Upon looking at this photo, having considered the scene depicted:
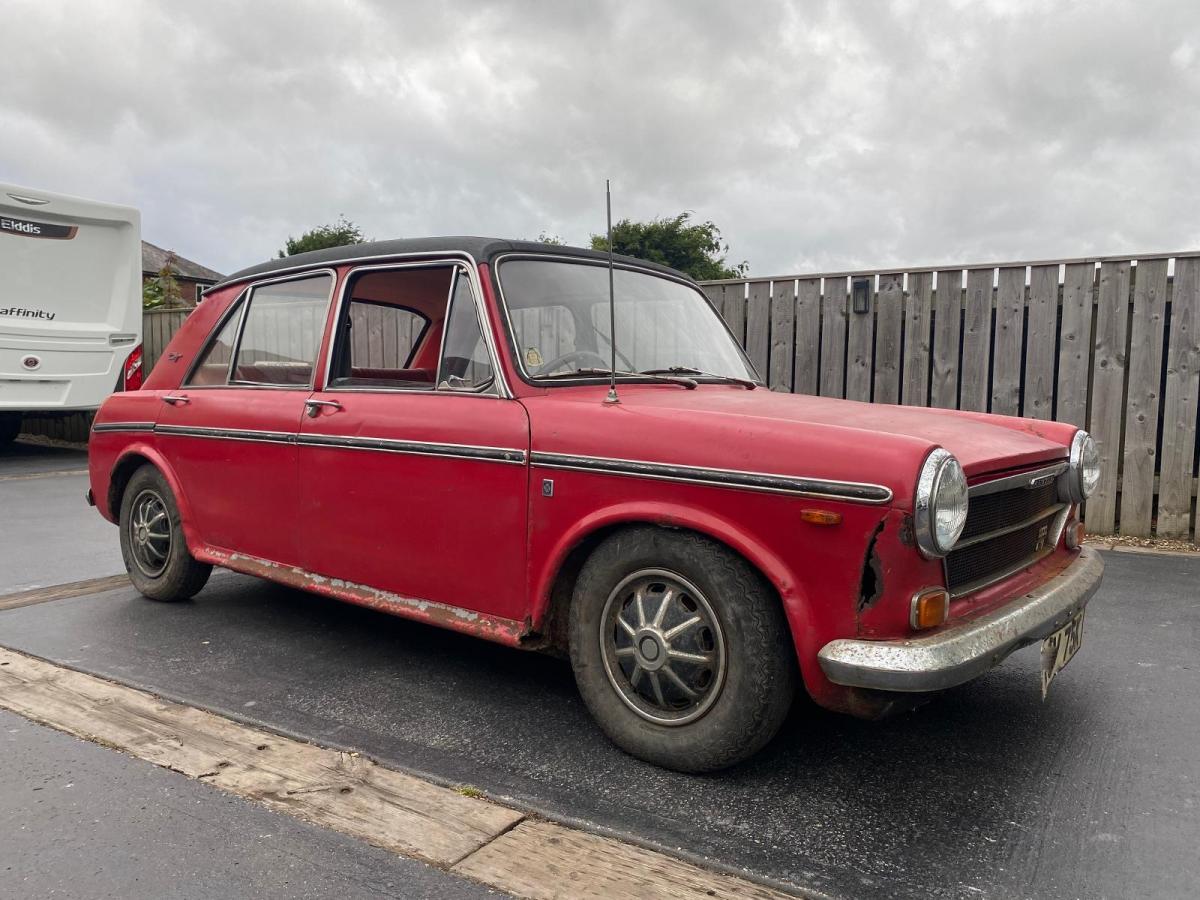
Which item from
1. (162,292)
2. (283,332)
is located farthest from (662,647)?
(162,292)

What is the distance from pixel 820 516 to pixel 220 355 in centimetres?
318

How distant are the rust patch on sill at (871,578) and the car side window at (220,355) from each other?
3.19 meters

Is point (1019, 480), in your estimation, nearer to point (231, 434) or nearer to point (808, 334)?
point (231, 434)

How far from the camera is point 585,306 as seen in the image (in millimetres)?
3430

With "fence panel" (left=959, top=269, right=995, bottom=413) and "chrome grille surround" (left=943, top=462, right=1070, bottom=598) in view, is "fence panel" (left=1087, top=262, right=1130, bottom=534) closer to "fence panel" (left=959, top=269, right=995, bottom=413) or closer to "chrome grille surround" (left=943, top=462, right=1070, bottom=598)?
"fence panel" (left=959, top=269, right=995, bottom=413)

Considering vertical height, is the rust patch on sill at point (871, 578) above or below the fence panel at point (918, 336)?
below

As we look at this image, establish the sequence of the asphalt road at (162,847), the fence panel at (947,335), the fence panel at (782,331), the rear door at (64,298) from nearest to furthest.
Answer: the asphalt road at (162,847), the fence panel at (947,335), the fence panel at (782,331), the rear door at (64,298)

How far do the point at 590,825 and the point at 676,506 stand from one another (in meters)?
0.88

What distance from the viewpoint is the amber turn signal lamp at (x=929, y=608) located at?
2285 mm

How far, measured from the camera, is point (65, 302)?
10672 mm

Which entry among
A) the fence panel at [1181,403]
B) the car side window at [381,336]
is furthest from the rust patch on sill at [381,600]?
the fence panel at [1181,403]

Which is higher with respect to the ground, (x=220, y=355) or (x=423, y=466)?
(x=220, y=355)

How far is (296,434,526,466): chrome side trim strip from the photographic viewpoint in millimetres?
2943

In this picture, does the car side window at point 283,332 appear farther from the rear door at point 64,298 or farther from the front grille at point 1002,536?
the rear door at point 64,298
